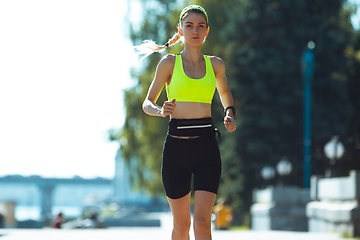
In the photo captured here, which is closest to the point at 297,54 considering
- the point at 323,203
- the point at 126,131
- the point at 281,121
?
the point at 281,121

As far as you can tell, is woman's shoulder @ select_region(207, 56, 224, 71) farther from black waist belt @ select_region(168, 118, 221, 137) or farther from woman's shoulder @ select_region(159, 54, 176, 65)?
black waist belt @ select_region(168, 118, 221, 137)

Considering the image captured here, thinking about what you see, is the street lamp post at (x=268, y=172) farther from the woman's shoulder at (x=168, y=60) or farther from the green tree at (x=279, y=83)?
the woman's shoulder at (x=168, y=60)

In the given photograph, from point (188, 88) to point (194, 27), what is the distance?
0.49 metres

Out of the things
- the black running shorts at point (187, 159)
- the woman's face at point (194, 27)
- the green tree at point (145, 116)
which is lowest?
the black running shorts at point (187, 159)

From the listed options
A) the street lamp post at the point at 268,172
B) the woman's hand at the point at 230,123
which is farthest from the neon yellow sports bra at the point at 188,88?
the street lamp post at the point at 268,172

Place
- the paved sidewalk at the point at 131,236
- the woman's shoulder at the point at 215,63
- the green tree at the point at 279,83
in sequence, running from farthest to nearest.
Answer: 1. the green tree at the point at 279,83
2. the paved sidewalk at the point at 131,236
3. the woman's shoulder at the point at 215,63

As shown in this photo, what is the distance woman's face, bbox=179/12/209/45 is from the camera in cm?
500

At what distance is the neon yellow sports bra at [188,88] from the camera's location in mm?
4895

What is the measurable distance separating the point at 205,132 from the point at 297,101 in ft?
81.3

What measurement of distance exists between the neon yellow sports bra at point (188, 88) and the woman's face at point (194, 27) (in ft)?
0.77

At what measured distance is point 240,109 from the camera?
29.6m

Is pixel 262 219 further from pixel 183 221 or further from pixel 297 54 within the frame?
pixel 183 221

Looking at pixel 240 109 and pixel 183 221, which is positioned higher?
pixel 240 109

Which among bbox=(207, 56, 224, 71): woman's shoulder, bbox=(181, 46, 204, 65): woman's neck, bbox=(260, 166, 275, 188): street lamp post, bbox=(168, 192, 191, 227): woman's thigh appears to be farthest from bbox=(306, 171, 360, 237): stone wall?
bbox=(260, 166, 275, 188): street lamp post
